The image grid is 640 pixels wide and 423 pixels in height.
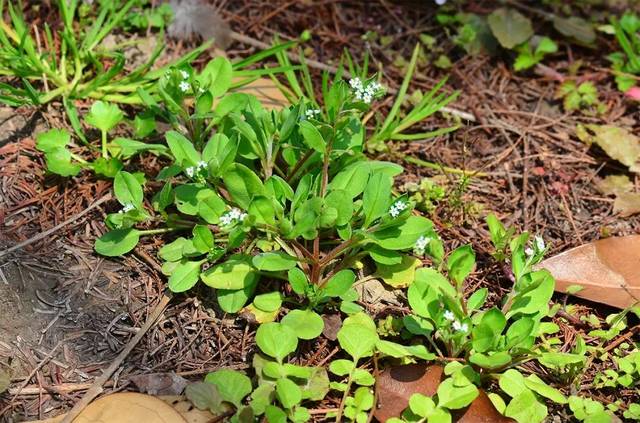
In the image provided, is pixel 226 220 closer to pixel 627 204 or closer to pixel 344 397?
pixel 344 397

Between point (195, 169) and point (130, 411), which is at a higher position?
point (195, 169)

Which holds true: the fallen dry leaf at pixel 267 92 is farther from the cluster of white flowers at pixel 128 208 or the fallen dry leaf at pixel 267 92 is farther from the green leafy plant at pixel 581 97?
the green leafy plant at pixel 581 97

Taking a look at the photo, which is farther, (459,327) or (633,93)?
(633,93)

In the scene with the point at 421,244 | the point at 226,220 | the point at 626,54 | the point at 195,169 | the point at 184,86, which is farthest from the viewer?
the point at 626,54

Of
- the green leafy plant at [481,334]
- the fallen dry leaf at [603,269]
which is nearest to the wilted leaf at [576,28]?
the fallen dry leaf at [603,269]

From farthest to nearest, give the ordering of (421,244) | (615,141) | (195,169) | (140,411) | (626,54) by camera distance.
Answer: (626,54)
(615,141)
(195,169)
(421,244)
(140,411)

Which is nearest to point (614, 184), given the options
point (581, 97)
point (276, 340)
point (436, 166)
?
point (581, 97)
